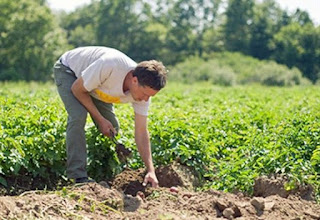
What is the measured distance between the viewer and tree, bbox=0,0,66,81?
5184 cm

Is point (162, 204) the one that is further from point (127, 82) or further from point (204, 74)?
point (204, 74)

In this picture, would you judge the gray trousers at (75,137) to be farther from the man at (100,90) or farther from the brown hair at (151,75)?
the brown hair at (151,75)

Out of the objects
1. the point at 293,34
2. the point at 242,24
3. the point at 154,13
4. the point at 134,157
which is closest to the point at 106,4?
the point at 154,13

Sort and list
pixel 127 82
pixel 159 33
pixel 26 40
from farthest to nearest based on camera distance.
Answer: pixel 159 33, pixel 26 40, pixel 127 82

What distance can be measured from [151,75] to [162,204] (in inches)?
44.0

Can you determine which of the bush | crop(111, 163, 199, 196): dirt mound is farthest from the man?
the bush

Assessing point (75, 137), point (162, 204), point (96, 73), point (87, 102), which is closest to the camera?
point (162, 204)

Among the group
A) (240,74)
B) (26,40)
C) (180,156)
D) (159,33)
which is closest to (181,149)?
(180,156)

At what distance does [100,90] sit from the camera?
6.10m

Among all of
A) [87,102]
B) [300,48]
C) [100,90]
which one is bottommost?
[300,48]

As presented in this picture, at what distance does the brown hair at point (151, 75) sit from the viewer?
18.1 ft

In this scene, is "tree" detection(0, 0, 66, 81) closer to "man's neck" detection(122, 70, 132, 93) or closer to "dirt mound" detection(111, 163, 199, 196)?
"dirt mound" detection(111, 163, 199, 196)

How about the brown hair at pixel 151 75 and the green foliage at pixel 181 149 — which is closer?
the brown hair at pixel 151 75

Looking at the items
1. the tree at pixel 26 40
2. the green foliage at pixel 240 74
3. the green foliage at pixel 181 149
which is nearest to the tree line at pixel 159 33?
the tree at pixel 26 40
